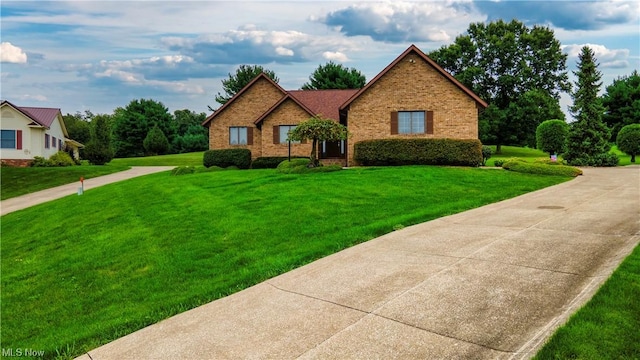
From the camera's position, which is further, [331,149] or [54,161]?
[54,161]

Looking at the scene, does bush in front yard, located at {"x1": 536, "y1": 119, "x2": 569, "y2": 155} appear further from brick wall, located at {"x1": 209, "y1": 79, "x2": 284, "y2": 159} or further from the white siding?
the white siding

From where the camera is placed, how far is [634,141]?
31.5 metres

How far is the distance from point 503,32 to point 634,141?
2256cm

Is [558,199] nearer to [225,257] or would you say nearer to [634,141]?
[225,257]

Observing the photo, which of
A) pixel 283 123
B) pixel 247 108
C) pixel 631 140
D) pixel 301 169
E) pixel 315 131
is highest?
pixel 247 108

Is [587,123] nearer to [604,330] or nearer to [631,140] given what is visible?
[631,140]

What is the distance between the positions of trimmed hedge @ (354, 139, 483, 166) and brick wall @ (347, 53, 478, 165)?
1.15 metres

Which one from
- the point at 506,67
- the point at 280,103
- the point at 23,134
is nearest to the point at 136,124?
the point at 23,134

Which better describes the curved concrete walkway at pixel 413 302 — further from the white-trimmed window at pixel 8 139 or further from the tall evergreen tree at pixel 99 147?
the tall evergreen tree at pixel 99 147

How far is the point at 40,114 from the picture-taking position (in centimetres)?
4353

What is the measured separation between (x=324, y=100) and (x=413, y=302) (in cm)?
2958

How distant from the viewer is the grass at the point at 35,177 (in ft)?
95.6

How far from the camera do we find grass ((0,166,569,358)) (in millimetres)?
6595

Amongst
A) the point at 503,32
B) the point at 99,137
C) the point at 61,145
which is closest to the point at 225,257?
the point at 99,137
